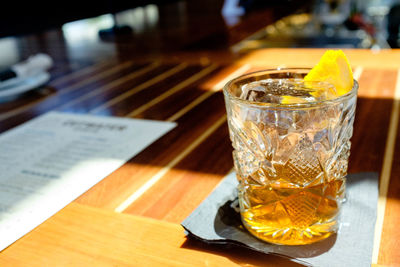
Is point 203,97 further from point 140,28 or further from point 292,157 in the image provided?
point 140,28

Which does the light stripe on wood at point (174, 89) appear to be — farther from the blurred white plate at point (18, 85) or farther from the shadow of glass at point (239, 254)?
the shadow of glass at point (239, 254)

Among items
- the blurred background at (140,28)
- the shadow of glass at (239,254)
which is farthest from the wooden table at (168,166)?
the blurred background at (140,28)

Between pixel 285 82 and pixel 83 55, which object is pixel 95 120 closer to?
pixel 285 82

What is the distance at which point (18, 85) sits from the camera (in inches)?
50.1

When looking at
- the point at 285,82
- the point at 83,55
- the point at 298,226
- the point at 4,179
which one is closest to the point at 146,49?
the point at 83,55

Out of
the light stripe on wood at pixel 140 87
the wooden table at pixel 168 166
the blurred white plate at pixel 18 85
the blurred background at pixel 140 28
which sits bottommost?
the wooden table at pixel 168 166

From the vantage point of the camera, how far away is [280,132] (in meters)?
0.46

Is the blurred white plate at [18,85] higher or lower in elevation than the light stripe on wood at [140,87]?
higher

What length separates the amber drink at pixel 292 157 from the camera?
455mm

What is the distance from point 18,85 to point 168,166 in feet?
2.61

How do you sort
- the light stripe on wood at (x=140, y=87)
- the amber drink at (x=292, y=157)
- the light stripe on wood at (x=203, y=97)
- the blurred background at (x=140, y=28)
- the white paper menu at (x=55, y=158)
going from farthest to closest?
the blurred background at (x=140, y=28), the light stripe on wood at (x=140, y=87), the light stripe on wood at (x=203, y=97), the white paper menu at (x=55, y=158), the amber drink at (x=292, y=157)

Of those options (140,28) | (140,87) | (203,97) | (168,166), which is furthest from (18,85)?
(140,28)

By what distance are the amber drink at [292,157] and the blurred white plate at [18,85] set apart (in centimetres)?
94

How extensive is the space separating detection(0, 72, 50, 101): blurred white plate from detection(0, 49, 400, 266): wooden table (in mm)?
34
